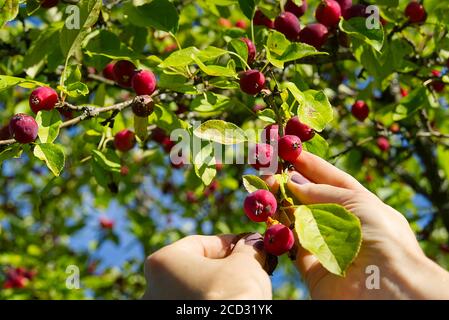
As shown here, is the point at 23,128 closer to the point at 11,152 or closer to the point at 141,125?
the point at 11,152

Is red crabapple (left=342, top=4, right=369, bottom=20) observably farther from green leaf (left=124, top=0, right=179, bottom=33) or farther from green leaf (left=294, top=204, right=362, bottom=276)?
green leaf (left=294, top=204, right=362, bottom=276)

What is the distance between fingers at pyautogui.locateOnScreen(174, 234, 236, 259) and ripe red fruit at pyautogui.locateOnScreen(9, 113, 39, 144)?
0.61m

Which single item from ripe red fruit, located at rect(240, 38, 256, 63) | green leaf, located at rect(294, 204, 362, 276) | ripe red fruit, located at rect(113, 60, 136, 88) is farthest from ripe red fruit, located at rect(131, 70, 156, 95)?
green leaf, located at rect(294, 204, 362, 276)

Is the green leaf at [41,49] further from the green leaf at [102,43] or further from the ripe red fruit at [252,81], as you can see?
the ripe red fruit at [252,81]

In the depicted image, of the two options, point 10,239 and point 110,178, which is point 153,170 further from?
point 110,178

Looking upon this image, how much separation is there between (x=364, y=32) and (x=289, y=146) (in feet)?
2.42

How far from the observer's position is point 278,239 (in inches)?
60.1

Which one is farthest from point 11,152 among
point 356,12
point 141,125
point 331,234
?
point 356,12

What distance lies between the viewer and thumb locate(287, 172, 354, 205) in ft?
5.29

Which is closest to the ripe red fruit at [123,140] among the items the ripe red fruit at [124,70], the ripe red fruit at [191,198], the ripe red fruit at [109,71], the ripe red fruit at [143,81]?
the ripe red fruit at [124,70]
